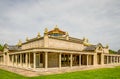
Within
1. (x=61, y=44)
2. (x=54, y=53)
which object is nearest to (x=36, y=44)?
(x=54, y=53)

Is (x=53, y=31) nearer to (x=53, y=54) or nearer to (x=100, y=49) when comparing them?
(x=53, y=54)

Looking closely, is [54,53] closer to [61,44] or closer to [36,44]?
[61,44]

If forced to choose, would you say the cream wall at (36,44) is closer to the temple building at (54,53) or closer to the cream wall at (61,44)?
the temple building at (54,53)

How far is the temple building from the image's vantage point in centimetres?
3180

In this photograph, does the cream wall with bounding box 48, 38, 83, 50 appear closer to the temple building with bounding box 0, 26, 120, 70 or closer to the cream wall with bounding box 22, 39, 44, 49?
the temple building with bounding box 0, 26, 120, 70

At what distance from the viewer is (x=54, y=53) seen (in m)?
33.1

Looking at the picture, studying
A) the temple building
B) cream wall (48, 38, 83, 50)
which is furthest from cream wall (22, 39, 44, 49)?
cream wall (48, 38, 83, 50)

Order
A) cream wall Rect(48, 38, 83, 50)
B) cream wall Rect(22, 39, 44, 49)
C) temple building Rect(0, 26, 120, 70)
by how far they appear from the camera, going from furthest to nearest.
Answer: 1. cream wall Rect(22, 39, 44, 49)
2. cream wall Rect(48, 38, 83, 50)
3. temple building Rect(0, 26, 120, 70)

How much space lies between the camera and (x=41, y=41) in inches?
1303

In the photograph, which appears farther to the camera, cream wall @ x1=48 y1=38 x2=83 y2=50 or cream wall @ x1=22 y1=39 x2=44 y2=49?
cream wall @ x1=22 y1=39 x2=44 y2=49

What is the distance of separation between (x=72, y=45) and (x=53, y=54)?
21.7 feet

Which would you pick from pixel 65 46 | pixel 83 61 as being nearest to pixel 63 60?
pixel 65 46

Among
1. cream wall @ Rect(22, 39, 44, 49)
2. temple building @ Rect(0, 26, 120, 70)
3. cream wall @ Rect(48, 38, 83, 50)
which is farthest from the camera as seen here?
cream wall @ Rect(22, 39, 44, 49)

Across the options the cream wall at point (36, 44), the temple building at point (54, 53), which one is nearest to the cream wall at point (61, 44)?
the temple building at point (54, 53)
